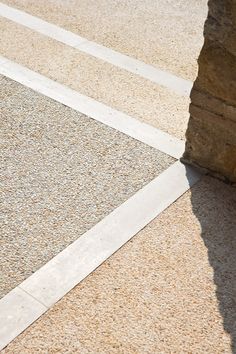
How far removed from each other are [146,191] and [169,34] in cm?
351

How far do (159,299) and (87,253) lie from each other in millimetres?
738

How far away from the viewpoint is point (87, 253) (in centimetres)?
463

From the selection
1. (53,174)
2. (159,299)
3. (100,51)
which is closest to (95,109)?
(53,174)

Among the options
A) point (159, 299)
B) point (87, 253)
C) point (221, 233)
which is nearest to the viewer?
point (159, 299)

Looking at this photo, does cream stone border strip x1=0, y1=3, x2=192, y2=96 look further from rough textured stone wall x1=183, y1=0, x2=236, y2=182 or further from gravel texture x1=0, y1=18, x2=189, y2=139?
rough textured stone wall x1=183, y1=0, x2=236, y2=182

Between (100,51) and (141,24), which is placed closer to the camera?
(100,51)

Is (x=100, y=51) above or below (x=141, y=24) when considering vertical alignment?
below

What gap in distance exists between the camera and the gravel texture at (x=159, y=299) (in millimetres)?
3979

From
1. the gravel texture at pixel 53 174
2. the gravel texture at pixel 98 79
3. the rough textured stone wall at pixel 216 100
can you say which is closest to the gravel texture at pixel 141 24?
the gravel texture at pixel 98 79

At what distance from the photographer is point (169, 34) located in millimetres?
7973

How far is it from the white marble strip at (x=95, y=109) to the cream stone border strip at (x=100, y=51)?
2.94 ft

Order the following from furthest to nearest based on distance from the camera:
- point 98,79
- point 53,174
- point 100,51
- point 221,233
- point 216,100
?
point 100,51, point 98,79, point 53,174, point 216,100, point 221,233

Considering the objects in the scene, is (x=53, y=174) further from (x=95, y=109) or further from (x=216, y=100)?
(x=216, y=100)

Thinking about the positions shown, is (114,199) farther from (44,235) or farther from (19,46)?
(19,46)
